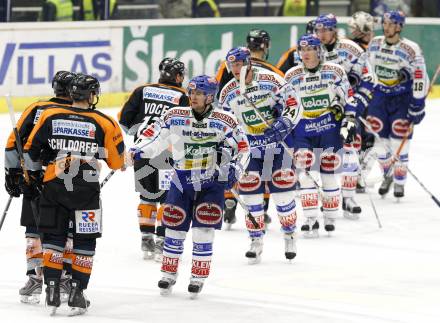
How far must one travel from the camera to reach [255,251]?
1099cm

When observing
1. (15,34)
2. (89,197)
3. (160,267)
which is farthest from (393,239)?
(15,34)

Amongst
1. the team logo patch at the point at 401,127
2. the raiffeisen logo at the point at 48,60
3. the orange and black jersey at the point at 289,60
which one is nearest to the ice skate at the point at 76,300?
the orange and black jersey at the point at 289,60

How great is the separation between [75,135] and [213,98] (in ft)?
4.00

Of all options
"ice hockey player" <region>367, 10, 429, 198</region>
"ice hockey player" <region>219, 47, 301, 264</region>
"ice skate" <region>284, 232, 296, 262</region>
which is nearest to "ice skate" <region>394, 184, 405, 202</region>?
"ice hockey player" <region>367, 10, 429, 198</region>

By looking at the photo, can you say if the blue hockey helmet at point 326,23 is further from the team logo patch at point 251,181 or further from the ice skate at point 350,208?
the team logo patch at point 251,181

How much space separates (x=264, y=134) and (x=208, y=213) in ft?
5.58

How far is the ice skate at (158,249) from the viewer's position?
35.7 feet

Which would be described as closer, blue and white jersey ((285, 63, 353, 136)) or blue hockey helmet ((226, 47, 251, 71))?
blue hockey helmet ((226, 47, 251, 71))

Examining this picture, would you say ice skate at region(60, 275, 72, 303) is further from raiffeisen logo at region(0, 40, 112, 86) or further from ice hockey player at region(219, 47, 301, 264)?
raiffeisen logo at region(0, 40, 112, 86)

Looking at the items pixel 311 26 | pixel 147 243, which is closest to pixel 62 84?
pixel 147 243

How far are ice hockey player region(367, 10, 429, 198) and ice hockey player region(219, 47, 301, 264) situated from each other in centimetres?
302

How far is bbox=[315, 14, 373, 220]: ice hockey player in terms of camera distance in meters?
13.0

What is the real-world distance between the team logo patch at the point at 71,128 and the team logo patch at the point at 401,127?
584 cm

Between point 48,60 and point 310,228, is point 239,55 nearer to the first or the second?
point 310,228
